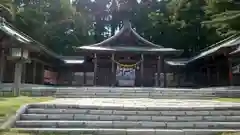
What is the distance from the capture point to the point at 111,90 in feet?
54.3

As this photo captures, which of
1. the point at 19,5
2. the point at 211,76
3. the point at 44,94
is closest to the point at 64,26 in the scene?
the point at 19,5

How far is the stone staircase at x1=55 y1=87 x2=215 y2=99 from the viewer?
A: 15914 millimetres

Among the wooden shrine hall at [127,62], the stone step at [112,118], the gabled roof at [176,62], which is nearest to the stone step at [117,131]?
the stone step at [112,118]

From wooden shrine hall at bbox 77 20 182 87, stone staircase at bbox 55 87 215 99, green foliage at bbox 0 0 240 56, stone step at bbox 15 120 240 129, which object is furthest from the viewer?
green foliage at bbox 0 0 240 56

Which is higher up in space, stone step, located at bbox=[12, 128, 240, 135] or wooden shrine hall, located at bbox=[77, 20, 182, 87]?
wooden shrine hall, located at bbox=[77, 20, 182, 87]

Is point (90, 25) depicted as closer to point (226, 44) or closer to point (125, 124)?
point (226, 44)

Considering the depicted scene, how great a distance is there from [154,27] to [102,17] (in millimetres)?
9951

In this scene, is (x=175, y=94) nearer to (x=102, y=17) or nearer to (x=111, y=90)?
(x=111, y=90)

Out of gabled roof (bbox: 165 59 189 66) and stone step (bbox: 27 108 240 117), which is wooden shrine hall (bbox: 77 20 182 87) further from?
stone step (bbox: 27 108 240 117)

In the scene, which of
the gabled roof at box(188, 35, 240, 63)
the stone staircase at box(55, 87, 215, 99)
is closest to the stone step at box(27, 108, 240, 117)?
the stone staircase at box(55, 87, 215, 99)

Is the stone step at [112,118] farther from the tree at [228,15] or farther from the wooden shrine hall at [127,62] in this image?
the wooden shrine hall at [127,62]

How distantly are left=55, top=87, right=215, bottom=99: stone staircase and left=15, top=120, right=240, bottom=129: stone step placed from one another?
26.5ft

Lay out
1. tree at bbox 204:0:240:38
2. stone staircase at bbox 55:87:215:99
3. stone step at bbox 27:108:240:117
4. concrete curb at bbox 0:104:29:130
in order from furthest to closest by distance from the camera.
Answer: stone staircase at bbox 55:87:215:99 → stone step at bbox 27:108:240:117 → tree at bbox 204:0:240:38 → concrete curb at bbox 0:104:29:130

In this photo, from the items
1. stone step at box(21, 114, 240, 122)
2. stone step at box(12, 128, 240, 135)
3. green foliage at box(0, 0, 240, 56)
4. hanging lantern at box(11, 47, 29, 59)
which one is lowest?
stone step at box(12, 128, 240, 135)
